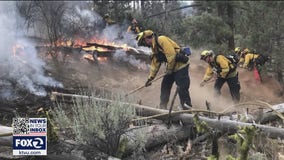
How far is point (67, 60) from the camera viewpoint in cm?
1354

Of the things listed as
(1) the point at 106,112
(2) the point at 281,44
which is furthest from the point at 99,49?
(1) the point at 106,112

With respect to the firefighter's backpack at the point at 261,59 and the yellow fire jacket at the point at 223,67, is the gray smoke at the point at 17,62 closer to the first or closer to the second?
the yellow fire jacket at the point at 223,67

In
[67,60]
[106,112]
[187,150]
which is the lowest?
[187,150]

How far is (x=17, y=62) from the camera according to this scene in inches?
412

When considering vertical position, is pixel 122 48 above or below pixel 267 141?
above

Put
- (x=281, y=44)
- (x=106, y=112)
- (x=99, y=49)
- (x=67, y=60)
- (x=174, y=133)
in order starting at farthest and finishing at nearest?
(x=99, y=49), (x=67, y=60), (x=281, y=44), (x=174, y=133), (x=106, y=112)

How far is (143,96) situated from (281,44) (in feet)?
13.6

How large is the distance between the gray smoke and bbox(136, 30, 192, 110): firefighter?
2.53 metres

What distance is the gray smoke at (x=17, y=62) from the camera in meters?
8.96

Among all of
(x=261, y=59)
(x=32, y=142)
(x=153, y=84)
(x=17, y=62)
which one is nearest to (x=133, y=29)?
(x=153, y=84)

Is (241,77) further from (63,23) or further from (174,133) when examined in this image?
(174,133)

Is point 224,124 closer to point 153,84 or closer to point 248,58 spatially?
point 248,58

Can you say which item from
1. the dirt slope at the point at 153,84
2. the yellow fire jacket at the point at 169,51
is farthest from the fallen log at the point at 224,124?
the dirt slope at the point at 153,84

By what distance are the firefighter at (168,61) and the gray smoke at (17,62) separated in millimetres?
2532
